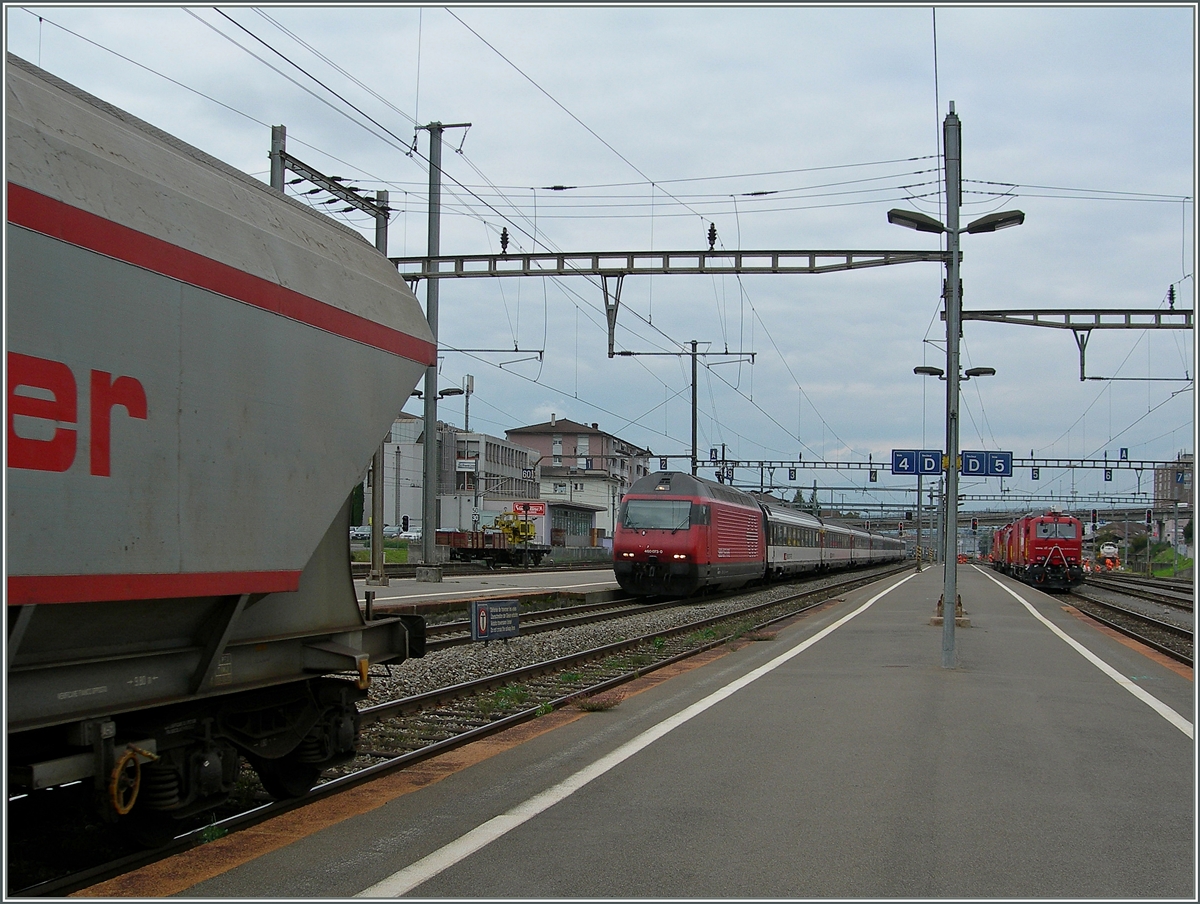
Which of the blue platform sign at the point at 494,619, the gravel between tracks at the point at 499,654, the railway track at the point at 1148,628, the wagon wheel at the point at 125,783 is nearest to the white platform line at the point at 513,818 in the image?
the wagon wheel at the point at 125,783

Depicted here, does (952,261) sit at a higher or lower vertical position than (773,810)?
higher

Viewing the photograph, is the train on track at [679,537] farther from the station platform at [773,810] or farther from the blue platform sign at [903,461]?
the station platform at [773,810]

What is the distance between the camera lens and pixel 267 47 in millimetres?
12898

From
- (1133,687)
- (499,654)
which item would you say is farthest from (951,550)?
(499,654)

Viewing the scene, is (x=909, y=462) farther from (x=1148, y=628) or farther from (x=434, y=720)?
(x=434, y=720)

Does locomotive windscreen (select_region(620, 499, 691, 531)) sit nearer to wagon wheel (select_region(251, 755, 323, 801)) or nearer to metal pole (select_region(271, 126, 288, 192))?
metal pole (select_region(271, 126, 288, 192))

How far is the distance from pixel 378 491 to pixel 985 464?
19.7m

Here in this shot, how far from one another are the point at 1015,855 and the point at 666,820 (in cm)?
189

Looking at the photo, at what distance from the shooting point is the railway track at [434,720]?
5.36m

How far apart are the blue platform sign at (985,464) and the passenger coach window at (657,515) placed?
680cm

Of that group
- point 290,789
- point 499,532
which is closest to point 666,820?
point 290,789

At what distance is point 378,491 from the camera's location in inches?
→ 312

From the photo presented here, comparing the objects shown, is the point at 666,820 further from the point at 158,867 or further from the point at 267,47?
the point at 267,47

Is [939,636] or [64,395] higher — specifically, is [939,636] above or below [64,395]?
below
